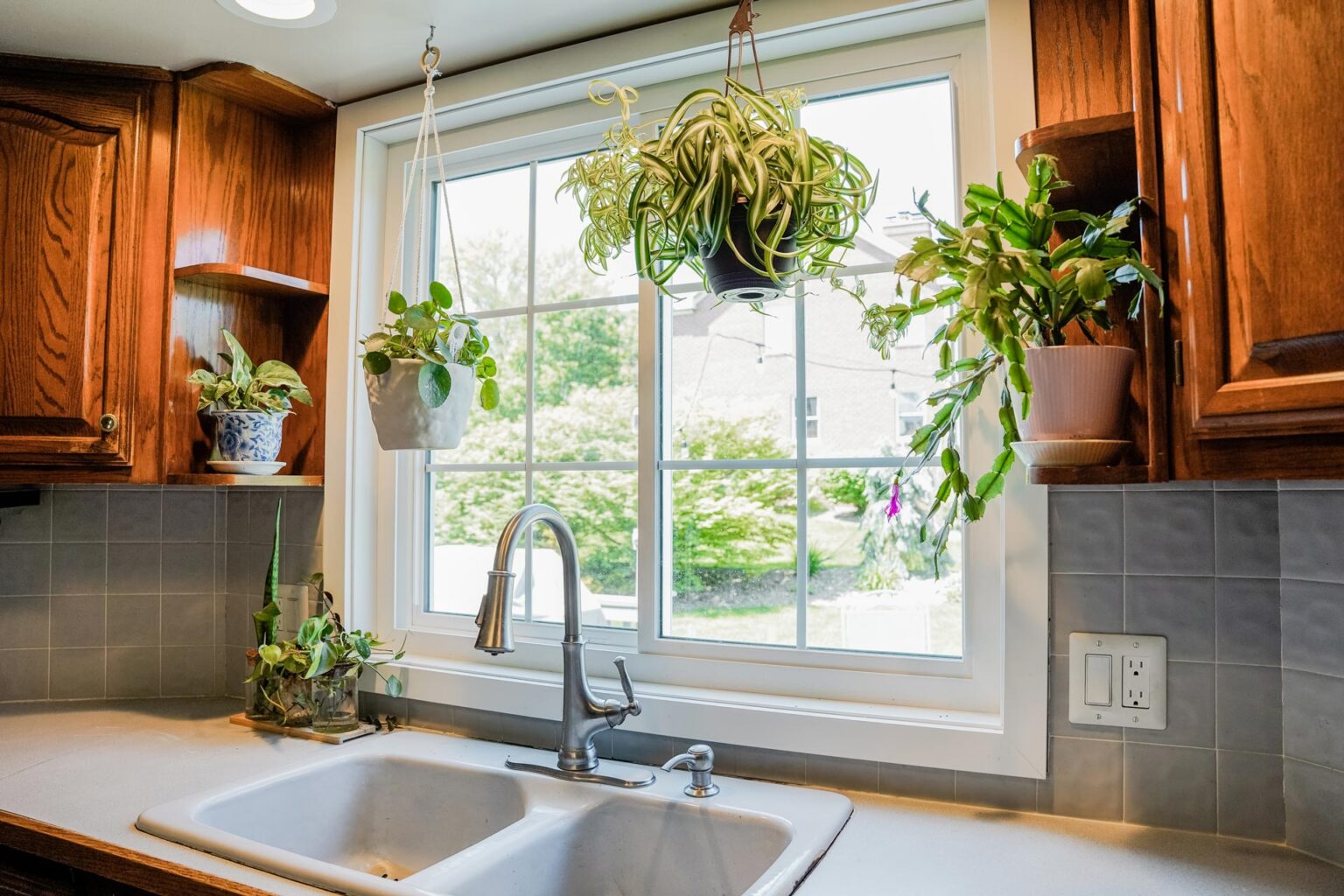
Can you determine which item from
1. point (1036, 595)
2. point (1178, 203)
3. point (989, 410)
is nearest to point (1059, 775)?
point (1036, 595)

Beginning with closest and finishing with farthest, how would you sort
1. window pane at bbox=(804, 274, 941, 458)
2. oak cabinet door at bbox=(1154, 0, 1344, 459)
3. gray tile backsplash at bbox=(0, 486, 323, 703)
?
oak cabinet door at bbox=(1154, 0, 1344, 459) → window pane at bbox=(804, 274, 941, 458) → gray tile backsplash at bbox=(0, 486, 323, 703)

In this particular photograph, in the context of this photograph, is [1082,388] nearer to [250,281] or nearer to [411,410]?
[411,410]

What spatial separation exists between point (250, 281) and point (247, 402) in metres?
0.25

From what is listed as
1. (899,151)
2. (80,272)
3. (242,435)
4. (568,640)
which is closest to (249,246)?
(80,272)

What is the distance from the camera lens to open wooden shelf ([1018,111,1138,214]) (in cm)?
98

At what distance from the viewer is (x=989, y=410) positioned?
1.32 metres

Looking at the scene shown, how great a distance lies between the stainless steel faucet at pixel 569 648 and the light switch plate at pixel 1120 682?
0.65 meters

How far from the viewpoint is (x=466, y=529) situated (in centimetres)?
183

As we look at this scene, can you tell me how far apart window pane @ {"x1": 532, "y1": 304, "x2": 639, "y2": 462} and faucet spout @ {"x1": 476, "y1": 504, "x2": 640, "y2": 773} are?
261 millimetres

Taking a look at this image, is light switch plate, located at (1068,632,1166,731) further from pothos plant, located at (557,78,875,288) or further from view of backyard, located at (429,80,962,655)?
pothos plant, located at (557,78,875,288)

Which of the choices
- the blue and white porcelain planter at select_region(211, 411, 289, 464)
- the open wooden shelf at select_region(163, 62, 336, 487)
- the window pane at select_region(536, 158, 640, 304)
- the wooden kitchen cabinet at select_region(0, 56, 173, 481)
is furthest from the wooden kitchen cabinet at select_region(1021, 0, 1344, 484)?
the wooden kitchen cabinet at select_region(0, 56, 173, 481)

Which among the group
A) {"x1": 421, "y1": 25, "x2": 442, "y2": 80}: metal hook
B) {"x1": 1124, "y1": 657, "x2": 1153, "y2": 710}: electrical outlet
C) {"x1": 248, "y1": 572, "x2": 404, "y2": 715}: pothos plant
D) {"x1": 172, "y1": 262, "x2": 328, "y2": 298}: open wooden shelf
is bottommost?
{"x1": 248, "y1": 572, "x2": 404, "y2": 715}: pothos plant

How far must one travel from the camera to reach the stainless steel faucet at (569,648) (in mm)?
1328

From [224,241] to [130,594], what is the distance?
2.73ft
